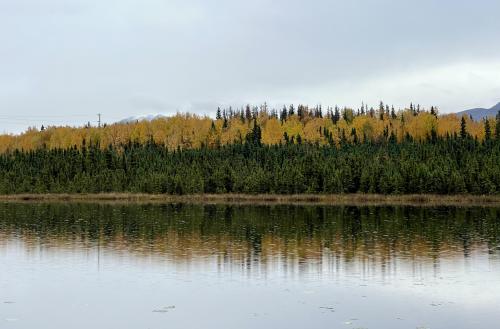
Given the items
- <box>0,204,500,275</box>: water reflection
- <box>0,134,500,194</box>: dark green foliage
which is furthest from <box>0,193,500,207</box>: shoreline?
<box>0,204,500,275</box>: water reflection

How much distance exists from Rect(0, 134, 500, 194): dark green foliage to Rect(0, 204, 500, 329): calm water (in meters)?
71.9

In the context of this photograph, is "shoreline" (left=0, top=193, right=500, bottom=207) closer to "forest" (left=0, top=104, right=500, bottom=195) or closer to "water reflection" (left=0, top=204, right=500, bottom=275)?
"forest" (left=0, top=104, right=500, bottom=195)

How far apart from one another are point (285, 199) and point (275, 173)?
474 inches

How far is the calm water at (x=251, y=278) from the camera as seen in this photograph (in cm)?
2717

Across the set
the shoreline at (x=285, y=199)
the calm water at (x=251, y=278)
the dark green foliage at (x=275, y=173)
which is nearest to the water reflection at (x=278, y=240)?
the calm water at (x=251, y=278)

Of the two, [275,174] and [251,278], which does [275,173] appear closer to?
[275,174]

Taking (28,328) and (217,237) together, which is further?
(217,237)

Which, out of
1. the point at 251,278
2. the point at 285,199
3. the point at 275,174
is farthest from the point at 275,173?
the point at 251,278

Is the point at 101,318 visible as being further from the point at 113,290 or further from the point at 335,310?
the point at 335,310

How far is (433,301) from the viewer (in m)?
29.9

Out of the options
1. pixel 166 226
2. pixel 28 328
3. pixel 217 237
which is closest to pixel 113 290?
pixel 28 328

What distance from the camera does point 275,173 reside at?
157000mm

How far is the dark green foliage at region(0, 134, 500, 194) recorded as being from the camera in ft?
445

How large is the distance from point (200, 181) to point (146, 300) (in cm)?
12868
